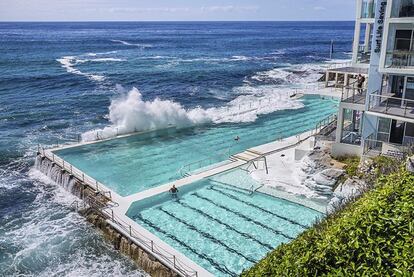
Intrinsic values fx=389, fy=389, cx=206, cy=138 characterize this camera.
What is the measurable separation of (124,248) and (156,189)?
16.0 ft

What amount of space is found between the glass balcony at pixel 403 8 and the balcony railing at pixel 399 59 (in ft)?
5.87

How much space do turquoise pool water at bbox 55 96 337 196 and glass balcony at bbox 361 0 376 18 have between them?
12997mm

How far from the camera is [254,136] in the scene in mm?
33875

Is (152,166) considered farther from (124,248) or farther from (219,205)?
(124,248)

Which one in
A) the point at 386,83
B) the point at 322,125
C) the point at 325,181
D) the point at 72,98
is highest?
the point at 386,83

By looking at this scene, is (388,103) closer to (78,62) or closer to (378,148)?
(378,148)

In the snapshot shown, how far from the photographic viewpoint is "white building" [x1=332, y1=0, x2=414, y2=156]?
63.1 ft

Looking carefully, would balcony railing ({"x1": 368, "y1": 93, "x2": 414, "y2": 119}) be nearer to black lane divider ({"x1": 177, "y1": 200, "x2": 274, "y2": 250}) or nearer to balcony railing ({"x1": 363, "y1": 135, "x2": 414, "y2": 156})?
balcony railing ({"x1": 363, "y1": 135, "x2": 414, "y2": 156})

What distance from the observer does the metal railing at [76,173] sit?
22556mm

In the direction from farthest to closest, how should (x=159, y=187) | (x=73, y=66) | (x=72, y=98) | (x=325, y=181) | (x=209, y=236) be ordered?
(x=73, y=66)
(x=72, y=98)
(x=159, y=187)
(x=325, y=181)
(x=209, y=236)

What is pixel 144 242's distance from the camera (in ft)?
57.6

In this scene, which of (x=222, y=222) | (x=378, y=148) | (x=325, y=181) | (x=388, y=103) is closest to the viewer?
(x=222, y=222)

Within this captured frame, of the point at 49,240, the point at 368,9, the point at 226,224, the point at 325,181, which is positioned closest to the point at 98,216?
the point at 49,240

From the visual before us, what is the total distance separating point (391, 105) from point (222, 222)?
10666 millimetres
